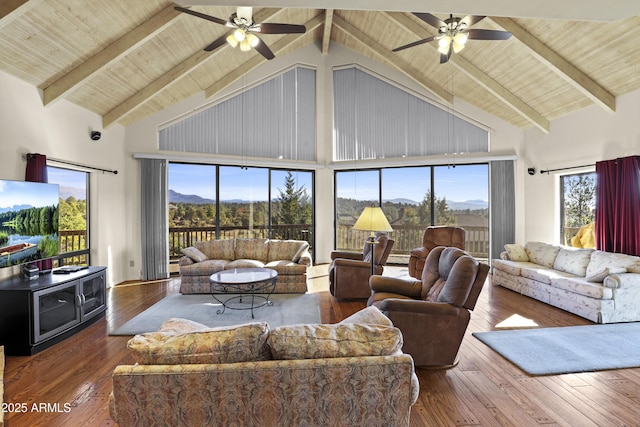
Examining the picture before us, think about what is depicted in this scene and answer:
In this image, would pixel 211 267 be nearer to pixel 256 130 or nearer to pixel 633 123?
pixel 256 130

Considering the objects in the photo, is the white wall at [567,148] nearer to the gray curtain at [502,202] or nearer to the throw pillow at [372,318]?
the gray curtain at [502,202]

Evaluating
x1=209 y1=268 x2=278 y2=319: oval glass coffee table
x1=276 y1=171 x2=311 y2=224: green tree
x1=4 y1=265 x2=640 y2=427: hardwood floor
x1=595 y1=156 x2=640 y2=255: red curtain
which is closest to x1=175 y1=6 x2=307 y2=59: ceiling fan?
x1=209 y1=268 x2=278 y2=319: oval glass coffee table

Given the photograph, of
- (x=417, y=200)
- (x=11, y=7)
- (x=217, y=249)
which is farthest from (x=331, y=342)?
(x=417, y=200)

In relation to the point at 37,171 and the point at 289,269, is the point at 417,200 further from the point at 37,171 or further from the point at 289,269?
the point at 37,171

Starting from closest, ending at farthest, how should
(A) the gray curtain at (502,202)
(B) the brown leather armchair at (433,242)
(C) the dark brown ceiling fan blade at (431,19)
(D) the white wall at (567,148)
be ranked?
(C) the dark brown ceiling fan blade at (431,19) → (D) the white wall at (567,148) → (B) the brown leather armchair at (433,242) → (A) the gray curtain at (502,202)

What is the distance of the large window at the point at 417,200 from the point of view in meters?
7.33

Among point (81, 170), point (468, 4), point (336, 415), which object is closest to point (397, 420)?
point (336, 415)

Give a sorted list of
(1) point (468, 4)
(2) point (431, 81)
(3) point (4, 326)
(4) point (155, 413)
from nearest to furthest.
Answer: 1. (4) point (155, 413)
2. (1) point (468, 4)
3. (3) point (4, 326)
4. (2) point (431, 81)

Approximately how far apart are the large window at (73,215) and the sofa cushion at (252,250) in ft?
8.02

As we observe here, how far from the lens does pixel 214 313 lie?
170 inches

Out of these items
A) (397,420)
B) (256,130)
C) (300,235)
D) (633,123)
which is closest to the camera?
(397,420)

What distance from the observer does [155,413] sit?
150cm

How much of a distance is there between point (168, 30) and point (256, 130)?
9.48 ft

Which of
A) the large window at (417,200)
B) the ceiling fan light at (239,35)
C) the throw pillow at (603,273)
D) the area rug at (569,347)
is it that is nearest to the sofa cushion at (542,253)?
the throw pillow at (603,273)
